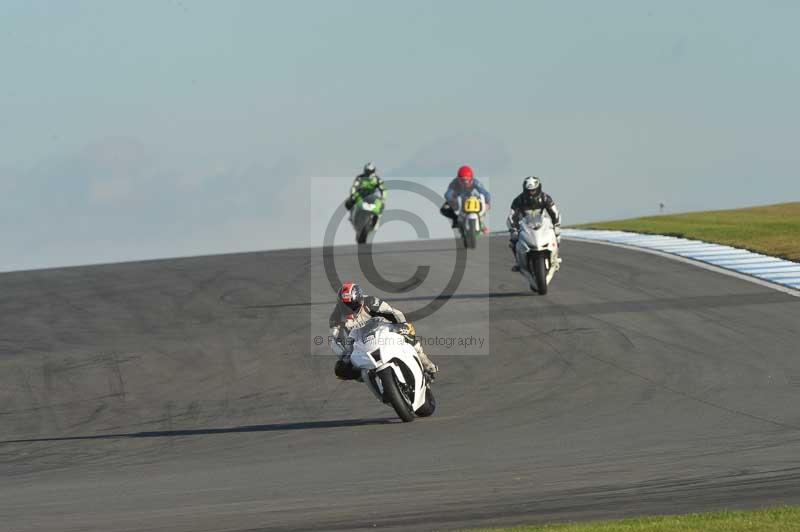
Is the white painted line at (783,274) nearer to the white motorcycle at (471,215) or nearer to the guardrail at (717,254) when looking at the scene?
the guardrail at (717,254)

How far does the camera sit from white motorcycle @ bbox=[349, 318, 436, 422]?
43.4 feet

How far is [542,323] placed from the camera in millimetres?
20312

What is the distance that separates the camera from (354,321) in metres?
13.7

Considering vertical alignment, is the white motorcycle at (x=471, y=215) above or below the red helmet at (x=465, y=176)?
below

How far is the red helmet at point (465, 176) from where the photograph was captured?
27.9 metres

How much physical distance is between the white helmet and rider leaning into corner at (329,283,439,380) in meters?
9.03

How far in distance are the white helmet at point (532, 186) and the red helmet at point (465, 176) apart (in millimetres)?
5260

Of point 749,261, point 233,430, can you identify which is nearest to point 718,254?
point 749,261

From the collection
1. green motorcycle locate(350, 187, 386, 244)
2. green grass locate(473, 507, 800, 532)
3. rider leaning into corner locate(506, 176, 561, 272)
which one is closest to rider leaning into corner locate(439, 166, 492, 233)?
green motorcycle locate(350, 187, 386, 244)

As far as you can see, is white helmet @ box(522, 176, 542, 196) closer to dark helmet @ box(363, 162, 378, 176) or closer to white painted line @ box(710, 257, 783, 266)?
white painted line @ box(710, 257, 783, 266)

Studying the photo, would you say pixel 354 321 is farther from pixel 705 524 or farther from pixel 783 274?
pixel 783 274

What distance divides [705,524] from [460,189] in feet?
67.0

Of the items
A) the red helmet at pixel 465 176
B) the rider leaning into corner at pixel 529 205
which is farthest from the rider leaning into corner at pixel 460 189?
the rider leaning into corner at pixel 529 205

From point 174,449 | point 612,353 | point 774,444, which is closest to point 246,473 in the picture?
point 174,449
